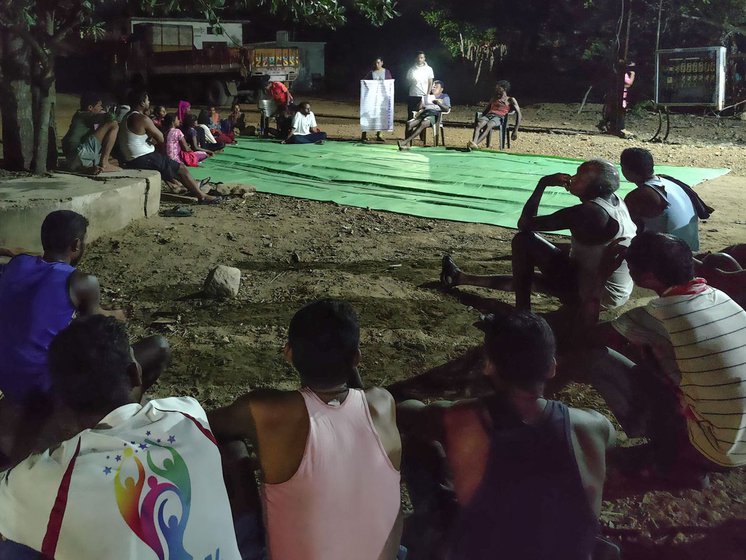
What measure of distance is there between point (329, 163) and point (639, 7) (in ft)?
44.3

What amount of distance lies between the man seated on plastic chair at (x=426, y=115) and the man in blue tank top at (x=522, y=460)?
996cm

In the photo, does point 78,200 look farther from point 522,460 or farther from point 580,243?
point 522,460

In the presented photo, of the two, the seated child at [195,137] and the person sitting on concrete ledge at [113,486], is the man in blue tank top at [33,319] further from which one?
the seated child at [195,137]

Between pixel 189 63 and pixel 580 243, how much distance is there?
16.8 meters

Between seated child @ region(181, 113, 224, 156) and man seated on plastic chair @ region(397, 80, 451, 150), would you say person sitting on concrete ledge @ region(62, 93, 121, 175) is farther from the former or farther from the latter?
man seated on plastic chair @ region(397, 80, 451, 150)

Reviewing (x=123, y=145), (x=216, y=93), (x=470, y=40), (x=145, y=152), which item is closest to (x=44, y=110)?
(x=123, y=145)

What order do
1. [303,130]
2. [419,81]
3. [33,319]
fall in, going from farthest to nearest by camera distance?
[419,81]
[303,130]
[33,319]

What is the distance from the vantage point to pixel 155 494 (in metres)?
1.63

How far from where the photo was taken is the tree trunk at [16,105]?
746 cm

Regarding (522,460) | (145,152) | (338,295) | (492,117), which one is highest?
(492,117)

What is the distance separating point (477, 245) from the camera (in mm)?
6578

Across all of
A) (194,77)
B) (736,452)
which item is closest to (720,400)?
(736,452)

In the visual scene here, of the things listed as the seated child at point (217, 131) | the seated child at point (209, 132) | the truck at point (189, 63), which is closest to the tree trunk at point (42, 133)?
the seated child at point (209, 132)

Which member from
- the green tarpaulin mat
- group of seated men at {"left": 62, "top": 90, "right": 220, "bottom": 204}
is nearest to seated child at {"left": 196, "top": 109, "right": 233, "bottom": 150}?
the green tarpaulin mat
